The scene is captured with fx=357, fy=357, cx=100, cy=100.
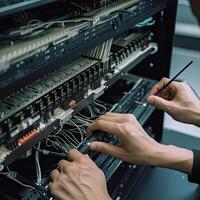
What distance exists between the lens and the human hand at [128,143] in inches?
39.3

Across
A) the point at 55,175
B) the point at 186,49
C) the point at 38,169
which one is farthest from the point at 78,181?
the point at 186,49

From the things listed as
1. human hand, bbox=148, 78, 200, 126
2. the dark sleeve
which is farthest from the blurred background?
the dark sleeve

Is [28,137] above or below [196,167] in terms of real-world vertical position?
above

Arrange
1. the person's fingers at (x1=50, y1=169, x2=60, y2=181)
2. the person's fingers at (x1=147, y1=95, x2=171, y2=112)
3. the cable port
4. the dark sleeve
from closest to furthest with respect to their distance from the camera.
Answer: the cable port, the person's fingers at (x1=50, y1=169, x2=60, y2=181), the dark sleeve, the person's fingers at (x1=147, y1=95, x2=171, y2=112)

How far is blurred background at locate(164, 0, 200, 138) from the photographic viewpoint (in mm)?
2027

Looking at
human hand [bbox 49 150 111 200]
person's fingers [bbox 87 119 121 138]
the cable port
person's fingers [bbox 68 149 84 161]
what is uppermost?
the cable port

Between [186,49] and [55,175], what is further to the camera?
[186,49]

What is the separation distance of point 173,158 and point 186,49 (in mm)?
1164

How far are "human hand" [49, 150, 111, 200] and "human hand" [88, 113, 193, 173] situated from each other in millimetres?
82

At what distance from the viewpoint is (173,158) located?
1049mm

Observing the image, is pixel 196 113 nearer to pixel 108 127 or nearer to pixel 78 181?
pixel 108 127

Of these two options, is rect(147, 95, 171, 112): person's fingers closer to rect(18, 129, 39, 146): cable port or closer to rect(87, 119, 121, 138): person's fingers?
rect(87, 119, 121, 138): person's fingers

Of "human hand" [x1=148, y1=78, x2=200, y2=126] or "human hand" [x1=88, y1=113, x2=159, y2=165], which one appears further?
"human hand" [x1=148, y1=78, x2=200, y2=126]

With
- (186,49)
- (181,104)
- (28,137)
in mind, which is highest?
(28,137)
